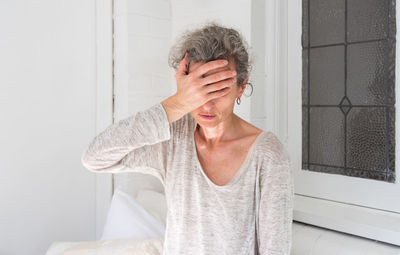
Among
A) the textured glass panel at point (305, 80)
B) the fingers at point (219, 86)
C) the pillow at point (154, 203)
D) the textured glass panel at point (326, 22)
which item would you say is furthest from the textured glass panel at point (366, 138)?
the pillow at point (154, 203)

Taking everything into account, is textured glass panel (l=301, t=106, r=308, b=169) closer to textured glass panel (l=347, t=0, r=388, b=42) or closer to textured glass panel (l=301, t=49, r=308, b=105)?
textured glass panel (l=301, t=49, r=308, b=105)

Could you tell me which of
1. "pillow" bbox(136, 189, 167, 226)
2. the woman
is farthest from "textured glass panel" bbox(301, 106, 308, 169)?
"pillow" bbox(136, 189, 167, 226)

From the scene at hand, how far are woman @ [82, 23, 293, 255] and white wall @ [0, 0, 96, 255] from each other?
0.93m

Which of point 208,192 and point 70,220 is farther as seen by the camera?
point 70,220

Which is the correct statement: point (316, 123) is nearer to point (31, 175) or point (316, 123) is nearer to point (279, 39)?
point (279, 39)

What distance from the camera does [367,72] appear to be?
145 centimetres

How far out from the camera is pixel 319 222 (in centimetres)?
143

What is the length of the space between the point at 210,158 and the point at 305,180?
704mm

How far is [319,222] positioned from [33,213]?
1391 millimetres

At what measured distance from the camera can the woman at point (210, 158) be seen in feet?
3.17

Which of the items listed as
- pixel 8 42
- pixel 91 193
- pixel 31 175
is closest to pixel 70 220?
pixel 91 193

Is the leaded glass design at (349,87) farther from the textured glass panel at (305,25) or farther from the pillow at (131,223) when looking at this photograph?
the pillow at (131,223)

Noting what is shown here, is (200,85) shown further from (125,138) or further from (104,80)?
(104,80)

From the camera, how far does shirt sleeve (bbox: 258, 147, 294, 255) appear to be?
1.02 metres
